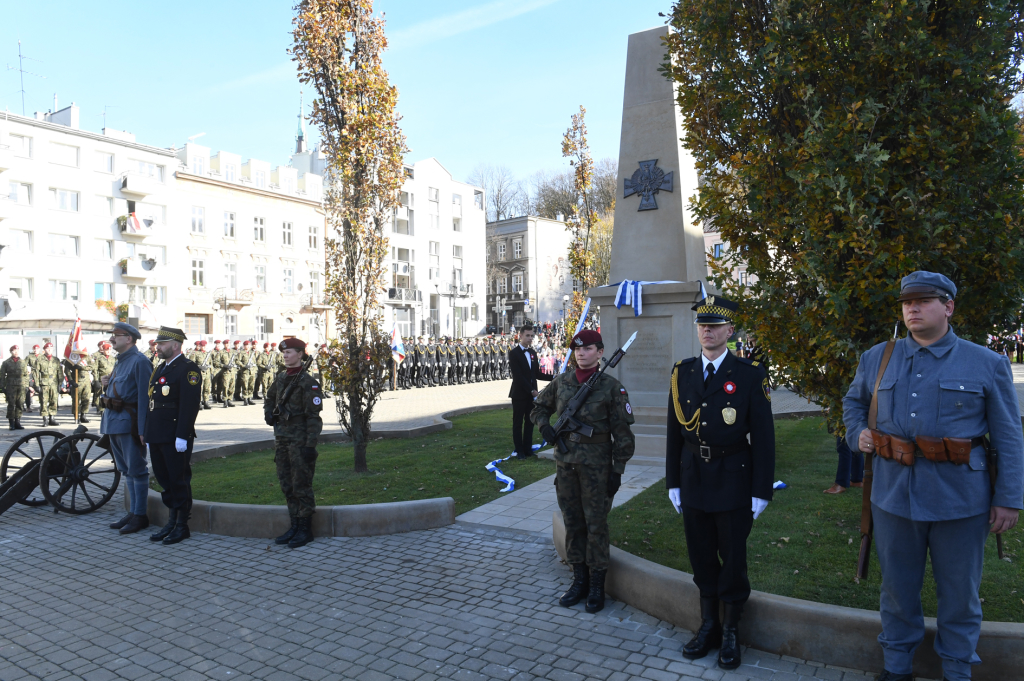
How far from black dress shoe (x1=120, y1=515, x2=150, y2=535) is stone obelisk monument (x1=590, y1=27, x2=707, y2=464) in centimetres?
619

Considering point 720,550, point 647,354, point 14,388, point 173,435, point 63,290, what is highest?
point 63,290

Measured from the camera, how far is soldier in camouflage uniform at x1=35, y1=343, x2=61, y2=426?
1733 centimetres

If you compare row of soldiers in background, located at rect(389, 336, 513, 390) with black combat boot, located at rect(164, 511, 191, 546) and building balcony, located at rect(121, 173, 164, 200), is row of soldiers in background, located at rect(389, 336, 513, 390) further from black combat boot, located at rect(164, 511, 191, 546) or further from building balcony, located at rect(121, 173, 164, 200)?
building balcony, located at rect(121, 173, 164, 200)

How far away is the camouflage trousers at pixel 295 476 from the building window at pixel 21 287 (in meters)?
39.2

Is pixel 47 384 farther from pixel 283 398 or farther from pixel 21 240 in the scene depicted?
pixel 21 240

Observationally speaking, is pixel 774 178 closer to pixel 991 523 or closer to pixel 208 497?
pixel 991 523

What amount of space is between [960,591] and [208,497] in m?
7.30

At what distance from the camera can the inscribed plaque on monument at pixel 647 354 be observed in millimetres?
10078

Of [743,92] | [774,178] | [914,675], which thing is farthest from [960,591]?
[743,92]

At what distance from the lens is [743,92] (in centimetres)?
583

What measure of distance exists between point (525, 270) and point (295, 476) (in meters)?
65.0

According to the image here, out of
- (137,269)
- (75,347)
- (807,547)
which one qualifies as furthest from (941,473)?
(137,269)

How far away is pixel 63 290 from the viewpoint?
39344 mm

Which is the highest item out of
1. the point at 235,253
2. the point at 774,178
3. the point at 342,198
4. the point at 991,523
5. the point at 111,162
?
the point at 111,162
